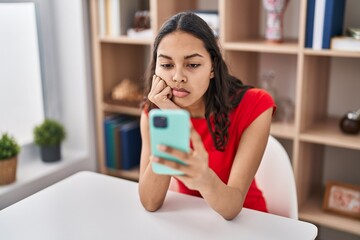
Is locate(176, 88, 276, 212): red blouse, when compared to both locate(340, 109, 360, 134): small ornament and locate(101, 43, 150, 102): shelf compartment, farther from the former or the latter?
locate(101, 43, 150, 102): shelf compartment

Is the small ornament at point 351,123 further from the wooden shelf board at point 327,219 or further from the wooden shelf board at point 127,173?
the wooden shelf board at point 127,173

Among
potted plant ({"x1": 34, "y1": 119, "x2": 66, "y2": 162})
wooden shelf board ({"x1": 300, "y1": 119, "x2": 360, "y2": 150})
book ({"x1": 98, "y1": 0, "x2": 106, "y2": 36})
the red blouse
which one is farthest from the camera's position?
book ({"x1": 98, "y1": 0, "x2": 106, "y2": 36})

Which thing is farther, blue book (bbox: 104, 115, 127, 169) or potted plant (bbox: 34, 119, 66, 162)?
blue book (bbox: 104, 115, 127, 169)

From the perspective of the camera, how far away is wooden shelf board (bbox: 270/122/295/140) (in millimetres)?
2037

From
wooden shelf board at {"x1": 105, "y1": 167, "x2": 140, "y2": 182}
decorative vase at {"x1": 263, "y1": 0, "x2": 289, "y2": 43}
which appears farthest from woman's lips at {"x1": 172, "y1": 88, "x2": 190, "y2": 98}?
wooden shelf board at {"x1": 105, "y1": 167, "x2": 140, "y2": 182}

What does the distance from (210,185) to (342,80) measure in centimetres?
134

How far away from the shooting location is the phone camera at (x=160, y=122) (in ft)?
3.00

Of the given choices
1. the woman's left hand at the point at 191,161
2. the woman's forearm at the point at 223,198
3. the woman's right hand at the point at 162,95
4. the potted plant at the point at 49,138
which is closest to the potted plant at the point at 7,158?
the potted plant at the point at 49,138

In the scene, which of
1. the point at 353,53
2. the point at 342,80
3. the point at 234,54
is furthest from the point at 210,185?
the point at 342,80

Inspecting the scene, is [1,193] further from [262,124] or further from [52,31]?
[262,124]

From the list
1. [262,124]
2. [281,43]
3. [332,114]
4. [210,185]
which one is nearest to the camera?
[210,185]

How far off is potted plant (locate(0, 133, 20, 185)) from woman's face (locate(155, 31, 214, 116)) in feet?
3.44

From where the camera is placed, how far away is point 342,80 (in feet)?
7.11

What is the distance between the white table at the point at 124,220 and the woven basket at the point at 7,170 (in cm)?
66
